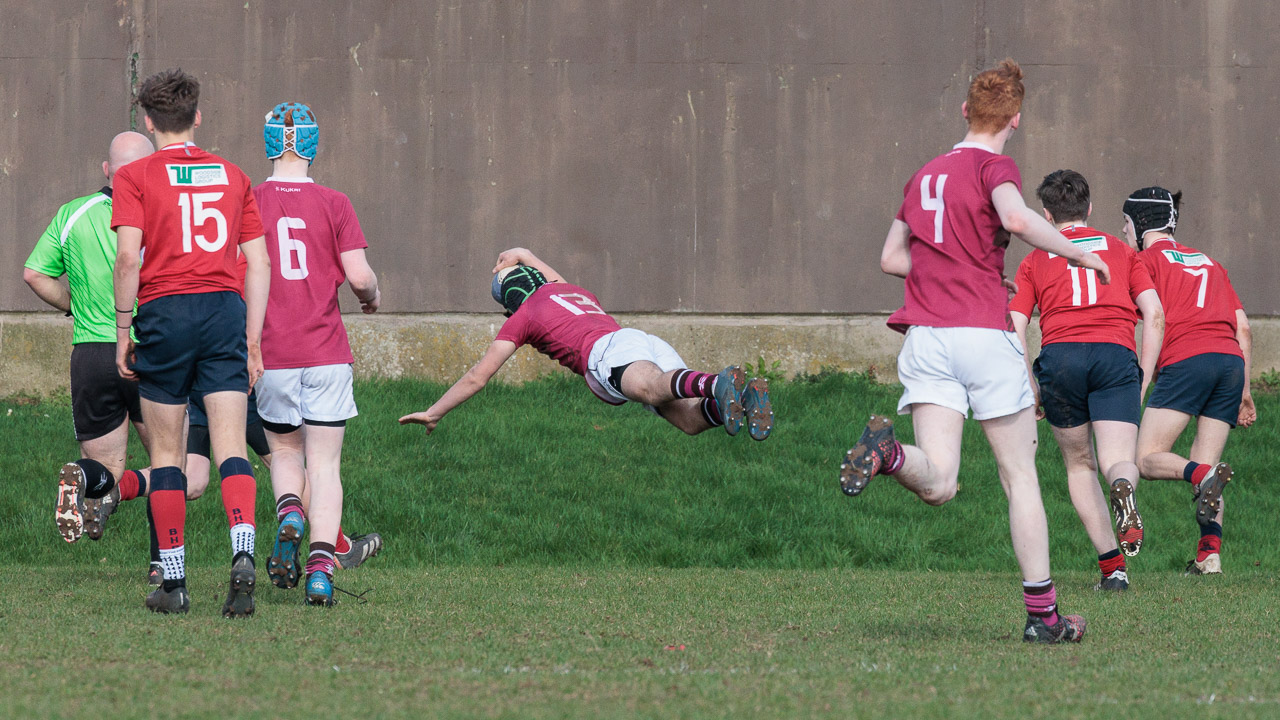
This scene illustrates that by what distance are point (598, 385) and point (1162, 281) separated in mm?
3436

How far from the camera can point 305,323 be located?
19.8ft

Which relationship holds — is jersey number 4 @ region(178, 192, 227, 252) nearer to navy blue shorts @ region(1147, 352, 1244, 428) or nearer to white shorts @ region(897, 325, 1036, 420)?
white shorts @ region(897, 325, 1036, 420)

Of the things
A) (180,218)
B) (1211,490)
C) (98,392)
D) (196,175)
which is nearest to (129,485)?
(98,392)

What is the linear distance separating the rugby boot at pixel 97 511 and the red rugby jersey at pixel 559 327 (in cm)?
196

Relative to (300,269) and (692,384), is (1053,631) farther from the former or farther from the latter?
(300,269)

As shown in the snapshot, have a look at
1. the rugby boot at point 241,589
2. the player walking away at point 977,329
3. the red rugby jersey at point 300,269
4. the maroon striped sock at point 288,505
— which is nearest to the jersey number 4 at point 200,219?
the red rugby jersey at point 300,269

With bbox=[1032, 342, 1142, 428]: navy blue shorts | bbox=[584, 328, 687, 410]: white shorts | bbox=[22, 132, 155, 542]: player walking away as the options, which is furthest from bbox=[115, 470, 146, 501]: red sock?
bbox=[1032, 342, 1142, 428]: navy blue shorts

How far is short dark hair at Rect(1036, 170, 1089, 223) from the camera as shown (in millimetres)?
6762

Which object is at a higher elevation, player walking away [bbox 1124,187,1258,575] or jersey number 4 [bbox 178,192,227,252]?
jersey number 4 [bbox 178,192,227,252]

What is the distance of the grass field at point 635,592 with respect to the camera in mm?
3758

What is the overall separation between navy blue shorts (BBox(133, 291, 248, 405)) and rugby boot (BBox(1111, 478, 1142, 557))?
3.97 metres

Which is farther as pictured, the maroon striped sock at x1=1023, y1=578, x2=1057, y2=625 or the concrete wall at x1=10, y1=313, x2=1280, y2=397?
the concrete wall at x1=10, y1=313, x2=1280, y2=397

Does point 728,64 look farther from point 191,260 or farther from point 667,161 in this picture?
point 191,260

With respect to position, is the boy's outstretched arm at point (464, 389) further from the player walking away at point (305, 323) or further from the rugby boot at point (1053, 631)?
the rugby boot at point (1053, 631)
